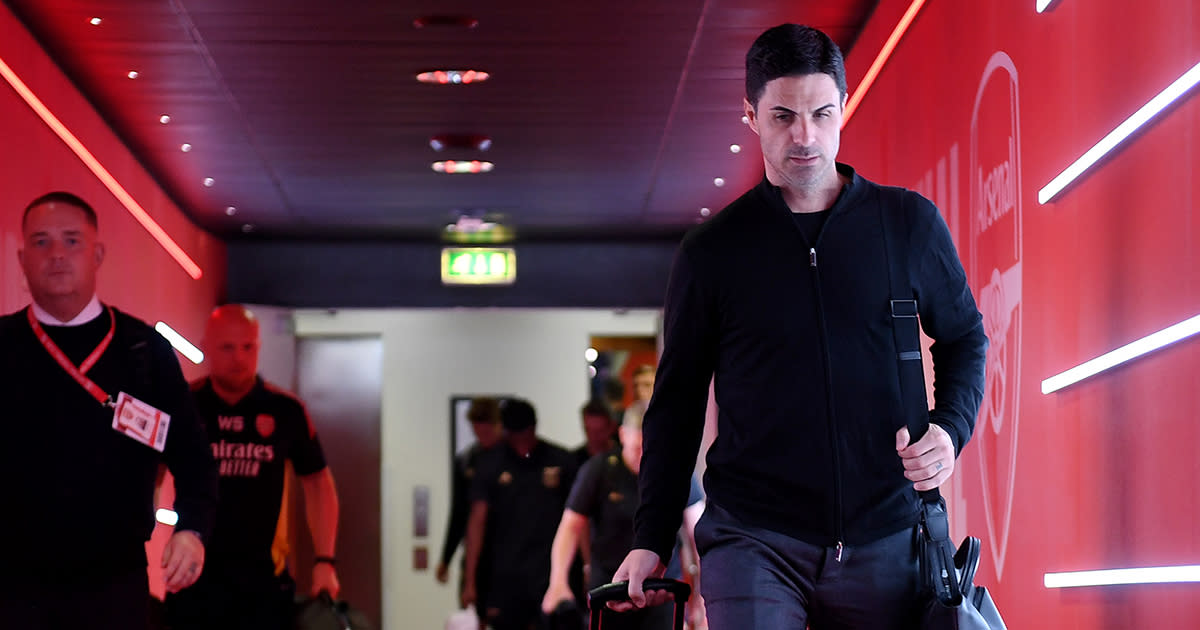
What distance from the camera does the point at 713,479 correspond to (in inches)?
99.4

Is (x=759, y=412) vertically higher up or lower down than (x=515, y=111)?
lower down

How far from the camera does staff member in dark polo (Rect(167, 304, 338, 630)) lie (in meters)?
5.27

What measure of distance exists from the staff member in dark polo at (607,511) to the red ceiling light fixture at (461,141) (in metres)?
3.32

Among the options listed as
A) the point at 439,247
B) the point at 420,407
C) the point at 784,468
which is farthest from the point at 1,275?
the point at 420,407

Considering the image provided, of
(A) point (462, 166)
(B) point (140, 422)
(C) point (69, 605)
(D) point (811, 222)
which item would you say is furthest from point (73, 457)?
(A) point (462, 166)

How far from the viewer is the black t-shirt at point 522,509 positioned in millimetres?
7902

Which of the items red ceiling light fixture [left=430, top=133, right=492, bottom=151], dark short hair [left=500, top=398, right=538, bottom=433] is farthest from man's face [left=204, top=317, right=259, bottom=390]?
red ceiling light fixture [left=430, top=133, right=492, bottom=151]

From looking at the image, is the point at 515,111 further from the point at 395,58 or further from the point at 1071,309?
the point at 1071,309

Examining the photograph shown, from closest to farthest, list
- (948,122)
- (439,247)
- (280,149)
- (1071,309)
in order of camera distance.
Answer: (1071,309) < (948,122) < (280,149) < (439,247)

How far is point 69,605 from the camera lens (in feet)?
11.7

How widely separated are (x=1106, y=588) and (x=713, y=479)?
1457 mm

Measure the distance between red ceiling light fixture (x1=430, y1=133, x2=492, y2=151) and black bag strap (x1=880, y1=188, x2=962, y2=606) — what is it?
6906 millimetres

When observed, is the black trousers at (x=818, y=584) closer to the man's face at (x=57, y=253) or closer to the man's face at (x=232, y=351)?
the man's face at (x=57, y=253)

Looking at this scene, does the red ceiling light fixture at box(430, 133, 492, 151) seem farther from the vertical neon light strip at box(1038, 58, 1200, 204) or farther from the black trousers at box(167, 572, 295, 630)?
the vertical neon light strip at box(1038, 58, 1200, 204)
